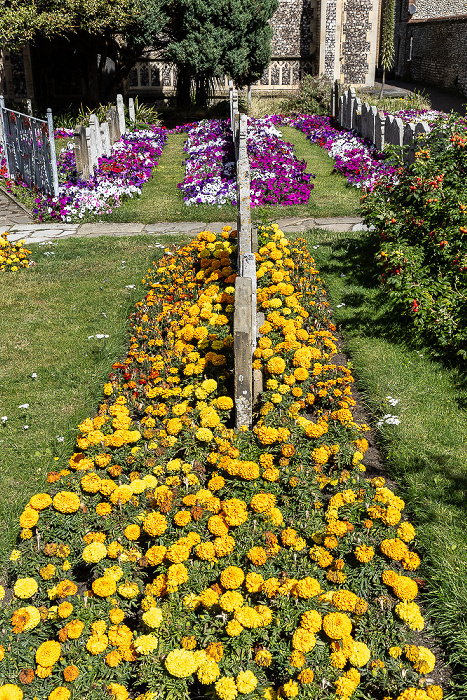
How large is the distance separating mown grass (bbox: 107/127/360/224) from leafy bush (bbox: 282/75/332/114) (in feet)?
27.1

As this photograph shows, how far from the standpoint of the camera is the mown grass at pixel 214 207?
10.3 meters

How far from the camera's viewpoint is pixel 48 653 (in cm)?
258

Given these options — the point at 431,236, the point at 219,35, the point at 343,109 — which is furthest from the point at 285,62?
the point at 431,236

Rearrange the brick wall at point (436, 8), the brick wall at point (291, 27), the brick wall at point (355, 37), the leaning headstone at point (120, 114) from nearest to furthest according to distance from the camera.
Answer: the leaning headstone at point (120, 114) < the brick wall at point (355, 37) < the brick wall at point (291, 27) < the brick wall at point (436, 8)

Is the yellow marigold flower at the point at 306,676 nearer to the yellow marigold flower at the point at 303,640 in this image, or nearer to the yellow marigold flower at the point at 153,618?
the yellow marigold flower at the point at 303,640

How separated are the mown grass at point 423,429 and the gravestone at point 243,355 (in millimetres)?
1090

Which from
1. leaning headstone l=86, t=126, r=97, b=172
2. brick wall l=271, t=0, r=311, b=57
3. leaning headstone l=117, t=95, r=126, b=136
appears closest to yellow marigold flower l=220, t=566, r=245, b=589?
leaning headstone l=86, t=126, r=97, b=172

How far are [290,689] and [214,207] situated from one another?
915 cm

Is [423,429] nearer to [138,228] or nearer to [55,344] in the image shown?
[55,344]

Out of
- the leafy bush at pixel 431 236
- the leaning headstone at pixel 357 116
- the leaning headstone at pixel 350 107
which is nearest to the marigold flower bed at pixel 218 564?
the leafy bush at pixel 431 236

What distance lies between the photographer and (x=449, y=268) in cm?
620

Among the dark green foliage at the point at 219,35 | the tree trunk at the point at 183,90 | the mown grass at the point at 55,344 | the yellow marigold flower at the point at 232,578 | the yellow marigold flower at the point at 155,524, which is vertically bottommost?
→ the mown grass at the point at 55,344

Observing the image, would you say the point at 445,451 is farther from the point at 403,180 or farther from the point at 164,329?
the point at 403,180

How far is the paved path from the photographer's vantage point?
9.65 metres
